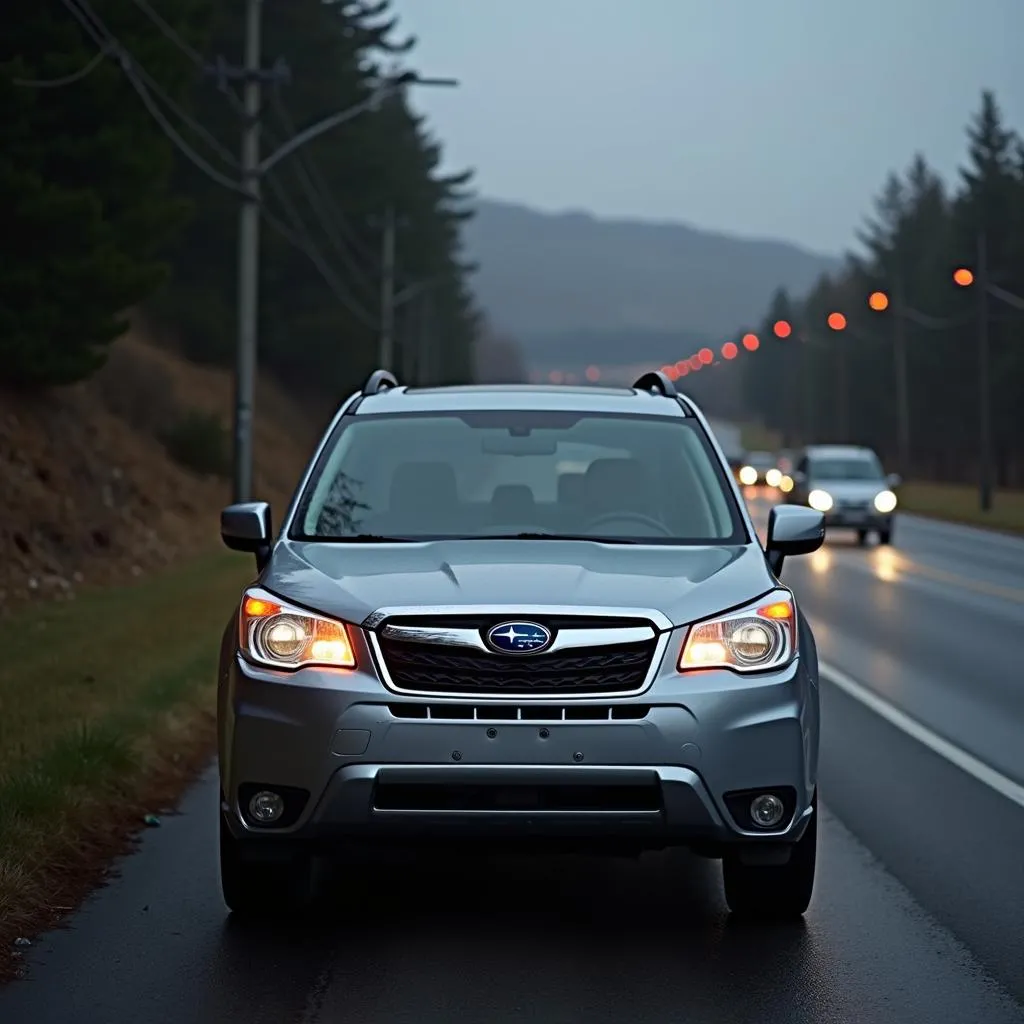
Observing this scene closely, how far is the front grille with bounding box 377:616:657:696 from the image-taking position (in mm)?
6734

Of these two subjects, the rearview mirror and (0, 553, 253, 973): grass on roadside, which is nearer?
(0, 553, 253, 973): grass on roadside

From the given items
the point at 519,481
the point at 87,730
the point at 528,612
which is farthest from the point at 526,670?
the point at 87,730

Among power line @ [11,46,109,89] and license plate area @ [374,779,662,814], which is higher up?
power line @ [11,46,109,89]

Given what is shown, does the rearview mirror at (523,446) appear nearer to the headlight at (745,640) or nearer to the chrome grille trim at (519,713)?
the headlight at (745,640)

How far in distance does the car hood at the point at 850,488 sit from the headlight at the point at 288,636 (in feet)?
107

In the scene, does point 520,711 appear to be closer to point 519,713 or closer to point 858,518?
point 519,713

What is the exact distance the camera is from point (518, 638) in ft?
22.1

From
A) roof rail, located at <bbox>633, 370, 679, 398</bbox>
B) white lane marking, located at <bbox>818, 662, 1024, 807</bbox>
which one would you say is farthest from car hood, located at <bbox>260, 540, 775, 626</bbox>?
white lane marking, located at <bbox>818, 662, 1024, 807</bbox>

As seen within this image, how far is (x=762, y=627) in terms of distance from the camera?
23.0 feet

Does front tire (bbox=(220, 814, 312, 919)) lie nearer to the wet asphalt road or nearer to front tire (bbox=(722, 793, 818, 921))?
the wet asphalt road

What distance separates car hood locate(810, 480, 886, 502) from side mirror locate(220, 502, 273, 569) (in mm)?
31464

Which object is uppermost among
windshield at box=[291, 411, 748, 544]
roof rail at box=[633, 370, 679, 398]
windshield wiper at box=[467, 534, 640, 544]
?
roof rail at box=[633, 370, 679, 398]

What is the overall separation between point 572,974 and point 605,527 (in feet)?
6.42

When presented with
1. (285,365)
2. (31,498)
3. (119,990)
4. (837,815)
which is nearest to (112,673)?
(837,815)
